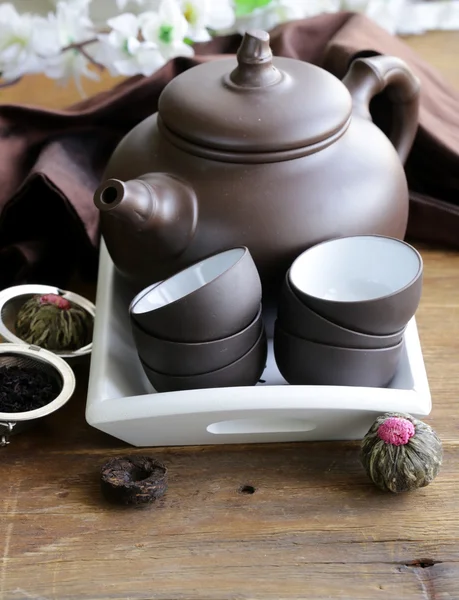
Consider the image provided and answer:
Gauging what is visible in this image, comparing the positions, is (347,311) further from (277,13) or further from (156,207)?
(277,13)

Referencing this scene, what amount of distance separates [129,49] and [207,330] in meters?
0.52

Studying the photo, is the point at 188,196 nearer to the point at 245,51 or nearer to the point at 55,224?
the point at 245,51

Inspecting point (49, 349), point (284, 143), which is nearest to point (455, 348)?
point (284, 143)

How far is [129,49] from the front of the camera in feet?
3.33

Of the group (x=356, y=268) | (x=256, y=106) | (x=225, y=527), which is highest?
(x=256, y=106)

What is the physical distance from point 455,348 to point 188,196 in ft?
1.03

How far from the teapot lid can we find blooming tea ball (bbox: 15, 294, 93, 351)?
0.64ft

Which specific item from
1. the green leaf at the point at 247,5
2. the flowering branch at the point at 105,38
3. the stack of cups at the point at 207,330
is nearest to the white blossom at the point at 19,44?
the flowering branch at the point at 105,38

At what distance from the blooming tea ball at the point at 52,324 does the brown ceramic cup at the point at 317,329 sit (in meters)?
0.21

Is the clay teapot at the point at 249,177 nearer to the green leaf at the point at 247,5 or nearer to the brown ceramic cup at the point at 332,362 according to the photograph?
the brown ceramic cup at the point at 332,362

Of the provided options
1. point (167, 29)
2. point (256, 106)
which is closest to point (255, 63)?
point (256, 106)

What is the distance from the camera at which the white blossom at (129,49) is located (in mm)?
1006

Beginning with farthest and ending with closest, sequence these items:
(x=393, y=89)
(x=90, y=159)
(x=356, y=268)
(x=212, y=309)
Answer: (x=90, y=159)
(x=393, y=89)
(x=356, y=268)
(x=212, y=309)

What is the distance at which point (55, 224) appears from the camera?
2.95ft
